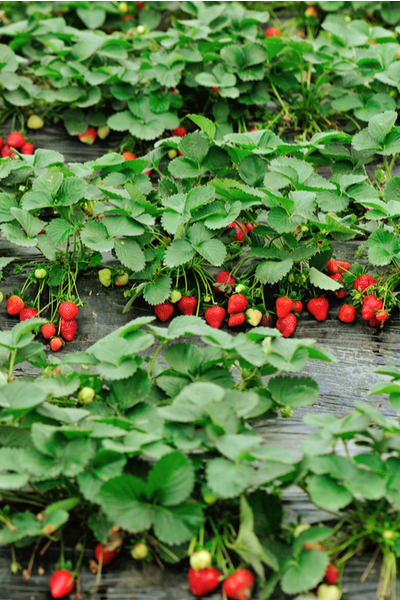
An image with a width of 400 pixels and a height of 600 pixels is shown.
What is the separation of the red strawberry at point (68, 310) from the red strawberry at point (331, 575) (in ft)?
3.50

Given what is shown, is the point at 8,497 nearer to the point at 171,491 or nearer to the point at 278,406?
the point at 171,491

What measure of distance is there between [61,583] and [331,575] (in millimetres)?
530

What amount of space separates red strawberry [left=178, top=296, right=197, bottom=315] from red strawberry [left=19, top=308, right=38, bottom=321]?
481 mm

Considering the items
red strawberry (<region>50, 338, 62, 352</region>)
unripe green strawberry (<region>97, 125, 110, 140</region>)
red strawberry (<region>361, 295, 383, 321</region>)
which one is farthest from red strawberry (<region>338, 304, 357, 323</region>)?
unripe green strawberry (<region>97, 125, 110, 140</region>)

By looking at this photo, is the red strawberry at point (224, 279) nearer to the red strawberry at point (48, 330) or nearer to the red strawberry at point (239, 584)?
the red strawberry at point (48, 330)

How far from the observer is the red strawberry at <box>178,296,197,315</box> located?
1.80 metres

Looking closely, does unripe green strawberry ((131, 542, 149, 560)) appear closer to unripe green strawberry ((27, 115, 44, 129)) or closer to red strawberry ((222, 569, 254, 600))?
red strawberry ((222, 569, 254, 600))

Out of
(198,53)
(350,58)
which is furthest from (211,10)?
(350,58)

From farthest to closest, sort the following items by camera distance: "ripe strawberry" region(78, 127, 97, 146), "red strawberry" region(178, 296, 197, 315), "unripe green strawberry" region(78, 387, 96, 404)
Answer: "ripe strawberry" region(78, 127, 97, 146)
"red strawberry" region(178, 296, 197, 315)
"unripe green strawberry" region(78, 387, 96, 404)

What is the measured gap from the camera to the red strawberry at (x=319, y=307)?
5.88 feet

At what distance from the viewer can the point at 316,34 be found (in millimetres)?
3105

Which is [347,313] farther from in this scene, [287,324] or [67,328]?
[67,328]

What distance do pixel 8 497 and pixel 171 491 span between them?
0.38 m

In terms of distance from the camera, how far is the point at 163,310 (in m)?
1.80
